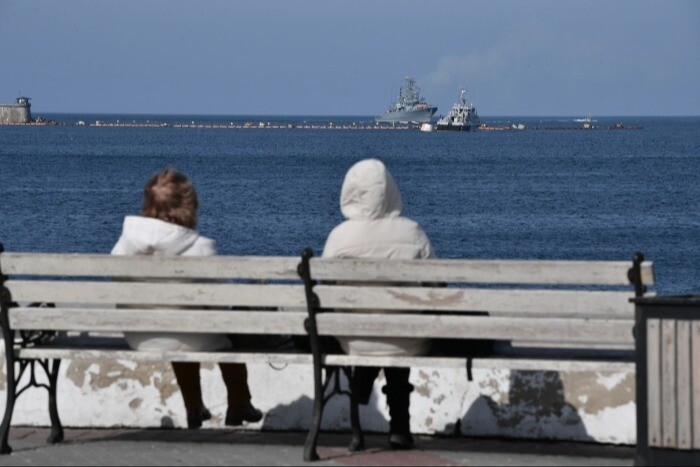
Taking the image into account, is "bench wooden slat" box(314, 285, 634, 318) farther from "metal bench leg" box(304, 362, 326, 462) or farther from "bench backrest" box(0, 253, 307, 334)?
"metal bench leg" box(304, 362, 326, 462)

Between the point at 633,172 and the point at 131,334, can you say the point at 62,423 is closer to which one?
the point at 131,334

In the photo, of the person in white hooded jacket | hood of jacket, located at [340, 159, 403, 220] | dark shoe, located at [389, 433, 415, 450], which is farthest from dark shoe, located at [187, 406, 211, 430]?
hood of jacket, located at [340, 159, 403, 220]

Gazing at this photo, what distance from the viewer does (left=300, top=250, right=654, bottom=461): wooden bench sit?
19.4 feet

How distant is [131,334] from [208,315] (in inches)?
17.4

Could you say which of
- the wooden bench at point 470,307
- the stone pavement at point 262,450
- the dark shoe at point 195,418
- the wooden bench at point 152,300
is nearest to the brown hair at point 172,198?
the wooden bench at point 152,300

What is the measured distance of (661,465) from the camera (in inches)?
229

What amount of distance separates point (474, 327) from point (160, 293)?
1.37 meters

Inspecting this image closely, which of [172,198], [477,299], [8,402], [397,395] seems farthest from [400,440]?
[8,402]

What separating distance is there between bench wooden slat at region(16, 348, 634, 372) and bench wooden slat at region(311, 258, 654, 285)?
13.4 inches

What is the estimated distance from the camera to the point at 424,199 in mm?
76438

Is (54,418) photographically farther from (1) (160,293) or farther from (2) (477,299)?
(2) (477,299)

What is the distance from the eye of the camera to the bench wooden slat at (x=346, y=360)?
6.00 metres

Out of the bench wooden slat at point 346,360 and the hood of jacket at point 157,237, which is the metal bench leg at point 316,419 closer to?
the bench wooden slat at point 346,360

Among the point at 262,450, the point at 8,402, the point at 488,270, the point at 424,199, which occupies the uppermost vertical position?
the point at 488,270
